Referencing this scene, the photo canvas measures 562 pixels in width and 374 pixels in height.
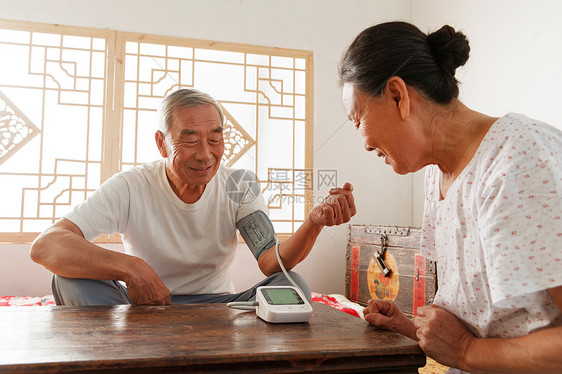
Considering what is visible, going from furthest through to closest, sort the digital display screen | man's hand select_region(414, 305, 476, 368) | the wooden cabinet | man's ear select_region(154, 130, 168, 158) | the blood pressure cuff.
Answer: the wooden cabinet < man's ear select_region(154, 130, 168, 158) < the blood pressure cuff < the digital display screen < man's hand select_region(414, 305, 476, 368)

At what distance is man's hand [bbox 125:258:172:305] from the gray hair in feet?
2.30

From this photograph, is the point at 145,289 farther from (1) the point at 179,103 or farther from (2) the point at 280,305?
(1) the point at 179,103

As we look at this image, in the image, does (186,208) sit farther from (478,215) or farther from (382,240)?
(382,240)

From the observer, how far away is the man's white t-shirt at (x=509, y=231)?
79cm

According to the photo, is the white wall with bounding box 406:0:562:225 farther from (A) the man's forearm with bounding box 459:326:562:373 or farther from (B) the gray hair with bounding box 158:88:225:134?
(A) the man's forearm with bounding box 459:326:562:373

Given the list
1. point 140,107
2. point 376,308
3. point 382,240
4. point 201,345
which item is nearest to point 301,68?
point 140,107

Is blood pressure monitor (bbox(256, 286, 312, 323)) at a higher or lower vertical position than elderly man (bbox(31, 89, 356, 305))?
lower

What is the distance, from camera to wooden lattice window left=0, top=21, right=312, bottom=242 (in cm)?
322

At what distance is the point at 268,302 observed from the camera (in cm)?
114

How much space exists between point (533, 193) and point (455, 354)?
0.37 metres

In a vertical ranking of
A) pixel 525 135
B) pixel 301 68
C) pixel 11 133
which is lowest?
pixel 525 135

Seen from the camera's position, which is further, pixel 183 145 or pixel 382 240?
pixel 382 240

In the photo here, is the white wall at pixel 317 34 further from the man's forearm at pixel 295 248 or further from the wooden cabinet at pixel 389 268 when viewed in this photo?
the man's forearm at pixel 295 248

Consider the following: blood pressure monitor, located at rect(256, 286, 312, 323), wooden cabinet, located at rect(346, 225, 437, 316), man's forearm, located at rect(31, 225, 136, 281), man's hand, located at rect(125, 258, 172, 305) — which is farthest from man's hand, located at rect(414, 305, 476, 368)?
wooden cabinet, located at rect(346, 225, 437, 316)
